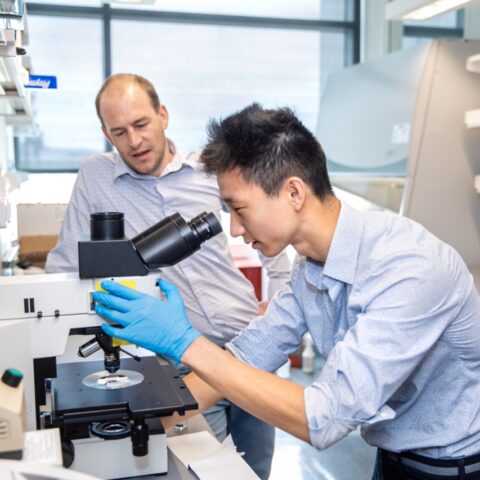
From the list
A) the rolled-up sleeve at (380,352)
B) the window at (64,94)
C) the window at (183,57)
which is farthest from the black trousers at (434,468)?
the window at (64,94)

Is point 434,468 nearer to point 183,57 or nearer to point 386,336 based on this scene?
point 386,336

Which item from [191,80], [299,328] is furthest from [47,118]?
[299,328]

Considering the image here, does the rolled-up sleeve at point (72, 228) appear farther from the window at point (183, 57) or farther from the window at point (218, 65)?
the window at point (218, 65)

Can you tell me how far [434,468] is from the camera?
44.5 inches

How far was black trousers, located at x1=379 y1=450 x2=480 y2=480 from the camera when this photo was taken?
112 cm

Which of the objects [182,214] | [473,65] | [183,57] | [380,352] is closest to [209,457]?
[380,352]

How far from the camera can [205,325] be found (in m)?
1.76

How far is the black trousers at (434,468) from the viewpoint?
1.12 meters

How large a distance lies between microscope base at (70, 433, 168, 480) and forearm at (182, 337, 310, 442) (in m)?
0.16

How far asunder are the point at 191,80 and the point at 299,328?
2.97m

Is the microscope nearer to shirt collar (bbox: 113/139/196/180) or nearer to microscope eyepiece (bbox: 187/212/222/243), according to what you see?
microscope eyepiece (bbox: 187/212/222/243)

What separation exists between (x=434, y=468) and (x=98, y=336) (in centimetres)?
66

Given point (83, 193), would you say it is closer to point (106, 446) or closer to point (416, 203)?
point (106, 446)

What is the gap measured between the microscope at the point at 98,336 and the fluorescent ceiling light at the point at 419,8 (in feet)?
5.47
